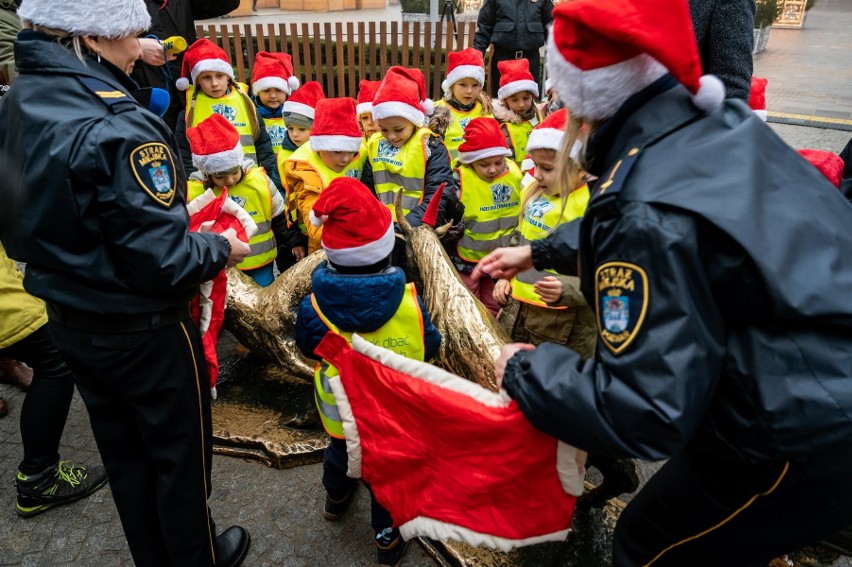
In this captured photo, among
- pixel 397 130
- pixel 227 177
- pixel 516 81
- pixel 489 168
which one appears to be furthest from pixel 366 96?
pixel 227 177

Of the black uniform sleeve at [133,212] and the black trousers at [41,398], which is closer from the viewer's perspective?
the black uniform sleeve at [133,212]

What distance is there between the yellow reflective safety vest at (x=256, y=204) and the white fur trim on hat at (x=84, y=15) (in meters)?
1.85

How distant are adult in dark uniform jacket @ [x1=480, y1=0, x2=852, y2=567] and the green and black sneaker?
2326 mm

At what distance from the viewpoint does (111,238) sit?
1727 millimetres

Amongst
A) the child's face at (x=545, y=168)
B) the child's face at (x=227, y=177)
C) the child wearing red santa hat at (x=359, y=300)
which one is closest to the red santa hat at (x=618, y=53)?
the child wearing red santa hat at (x=359, y=300)

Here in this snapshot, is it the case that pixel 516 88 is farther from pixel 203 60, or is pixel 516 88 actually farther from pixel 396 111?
pixel 203 60

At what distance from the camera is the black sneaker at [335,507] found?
2531mm

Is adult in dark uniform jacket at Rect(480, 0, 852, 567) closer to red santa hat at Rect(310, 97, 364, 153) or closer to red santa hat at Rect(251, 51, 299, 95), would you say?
red santa hat at Rect(310, 97, 364, 153)

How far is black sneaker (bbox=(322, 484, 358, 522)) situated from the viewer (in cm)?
253

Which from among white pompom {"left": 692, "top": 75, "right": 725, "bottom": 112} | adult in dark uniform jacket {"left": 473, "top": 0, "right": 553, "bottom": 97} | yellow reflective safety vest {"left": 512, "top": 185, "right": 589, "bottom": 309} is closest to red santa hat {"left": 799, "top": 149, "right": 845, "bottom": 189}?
yellow reflective safety vest {"left": 512, "top": 185, "right": 589, "bottom": 309}

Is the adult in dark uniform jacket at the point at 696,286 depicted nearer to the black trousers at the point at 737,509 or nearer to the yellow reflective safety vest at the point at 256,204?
the black trousers at the point at 737,509

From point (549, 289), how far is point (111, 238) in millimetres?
1694

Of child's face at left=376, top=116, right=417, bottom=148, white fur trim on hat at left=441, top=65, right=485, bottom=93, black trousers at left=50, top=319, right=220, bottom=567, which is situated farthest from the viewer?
white fur trim on hat at left=441, top=65, right=485, bottom=93

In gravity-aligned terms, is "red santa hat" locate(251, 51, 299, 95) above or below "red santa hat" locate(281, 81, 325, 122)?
above
